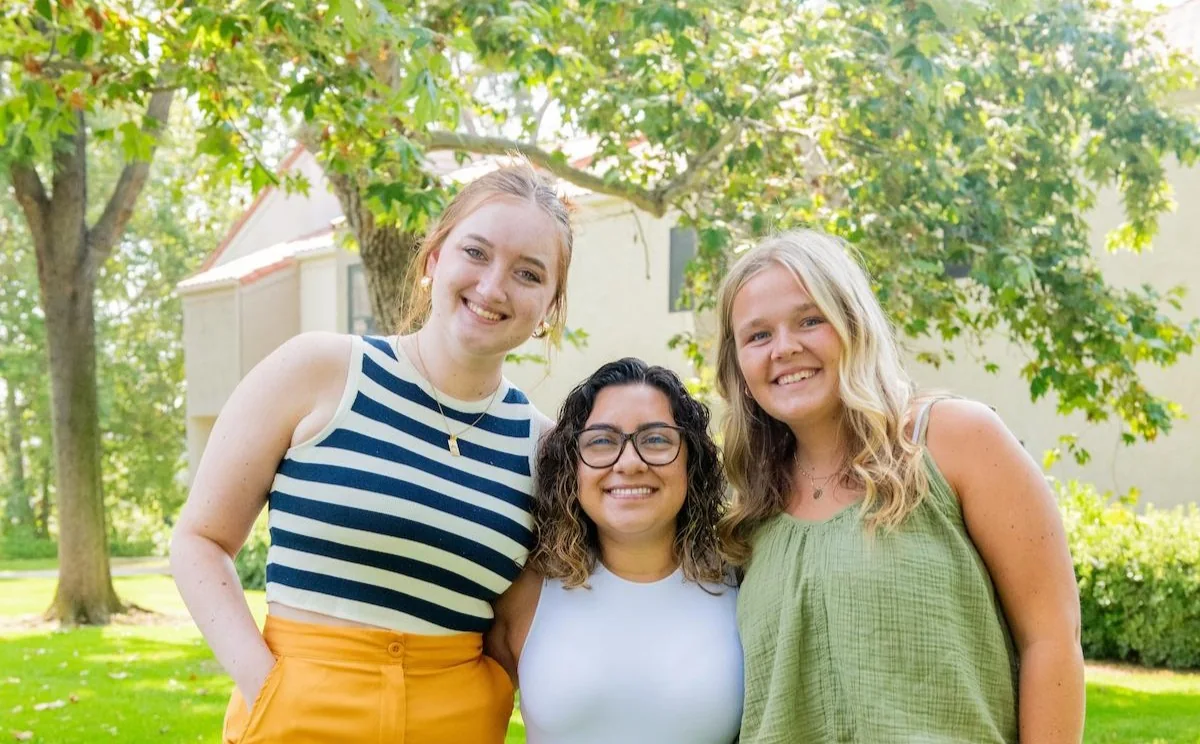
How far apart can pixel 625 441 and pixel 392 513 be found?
677 millimetres

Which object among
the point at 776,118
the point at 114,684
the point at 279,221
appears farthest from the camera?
the point at 279,221

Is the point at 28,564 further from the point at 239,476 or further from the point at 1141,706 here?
the point at 239,476

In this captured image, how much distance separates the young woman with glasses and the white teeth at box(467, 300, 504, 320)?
399 millimetres

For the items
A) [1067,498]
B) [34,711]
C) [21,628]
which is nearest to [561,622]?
[34,711]

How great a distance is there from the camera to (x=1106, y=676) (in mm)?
10234

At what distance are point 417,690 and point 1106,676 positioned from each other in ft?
29.7

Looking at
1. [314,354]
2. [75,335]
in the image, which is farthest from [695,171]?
[75,335]

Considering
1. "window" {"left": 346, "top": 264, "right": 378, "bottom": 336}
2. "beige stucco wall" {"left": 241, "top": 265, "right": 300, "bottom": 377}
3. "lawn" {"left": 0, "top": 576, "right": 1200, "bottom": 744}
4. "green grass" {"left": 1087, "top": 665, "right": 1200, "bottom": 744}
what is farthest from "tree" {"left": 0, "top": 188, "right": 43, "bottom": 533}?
"green grass" {"left": 1087, "top": 665, "right": 1200, "bottom": 744}

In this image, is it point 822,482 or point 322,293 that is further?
point 322,293

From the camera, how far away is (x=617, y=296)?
55.3ft

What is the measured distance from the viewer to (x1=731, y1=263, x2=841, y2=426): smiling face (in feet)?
9.46

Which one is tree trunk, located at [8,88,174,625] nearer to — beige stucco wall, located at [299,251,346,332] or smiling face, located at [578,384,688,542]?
beige stucco wall, located at [299,251,346,332]

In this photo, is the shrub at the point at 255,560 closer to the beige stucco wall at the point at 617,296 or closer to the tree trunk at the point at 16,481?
the beige stucco wall at the point at 617,296

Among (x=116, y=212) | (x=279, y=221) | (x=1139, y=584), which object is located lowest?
(x=1139, y=584)
